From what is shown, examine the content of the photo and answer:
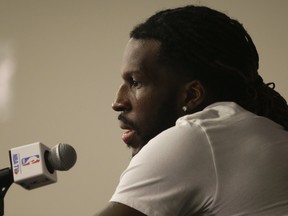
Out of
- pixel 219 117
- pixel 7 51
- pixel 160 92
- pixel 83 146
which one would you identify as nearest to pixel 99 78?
pixel 83 146

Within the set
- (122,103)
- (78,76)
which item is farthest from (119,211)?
(78,76)

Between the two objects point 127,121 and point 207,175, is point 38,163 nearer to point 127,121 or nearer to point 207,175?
point 127,121

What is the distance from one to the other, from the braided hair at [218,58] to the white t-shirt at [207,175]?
0.21 m

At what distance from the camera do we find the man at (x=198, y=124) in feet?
2.74

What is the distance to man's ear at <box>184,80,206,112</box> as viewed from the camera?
3.57 feet

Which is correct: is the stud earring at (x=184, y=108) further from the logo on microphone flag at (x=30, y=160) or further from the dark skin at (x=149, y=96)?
the logo on microphone flag at (x=30, y=160)

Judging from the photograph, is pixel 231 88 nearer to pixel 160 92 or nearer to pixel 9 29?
pixel 160 92

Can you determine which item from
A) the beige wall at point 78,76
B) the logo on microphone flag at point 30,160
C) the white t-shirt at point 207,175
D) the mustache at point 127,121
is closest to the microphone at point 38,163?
the logo on microphone flag at point 30,160

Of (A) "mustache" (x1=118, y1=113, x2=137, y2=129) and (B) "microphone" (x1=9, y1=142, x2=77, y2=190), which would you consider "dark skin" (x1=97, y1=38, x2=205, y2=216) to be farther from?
(B) "microphone" (x1=9, y1=142, x2=77, y2=190)

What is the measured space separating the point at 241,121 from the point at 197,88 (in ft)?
0.63

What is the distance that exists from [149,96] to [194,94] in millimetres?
104

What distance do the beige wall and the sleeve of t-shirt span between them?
1.48 m

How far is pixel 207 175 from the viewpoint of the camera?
2.75ft

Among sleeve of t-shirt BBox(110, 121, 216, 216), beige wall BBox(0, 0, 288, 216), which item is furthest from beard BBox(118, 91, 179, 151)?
beige wall BBox(0, 0, 288, 216)
